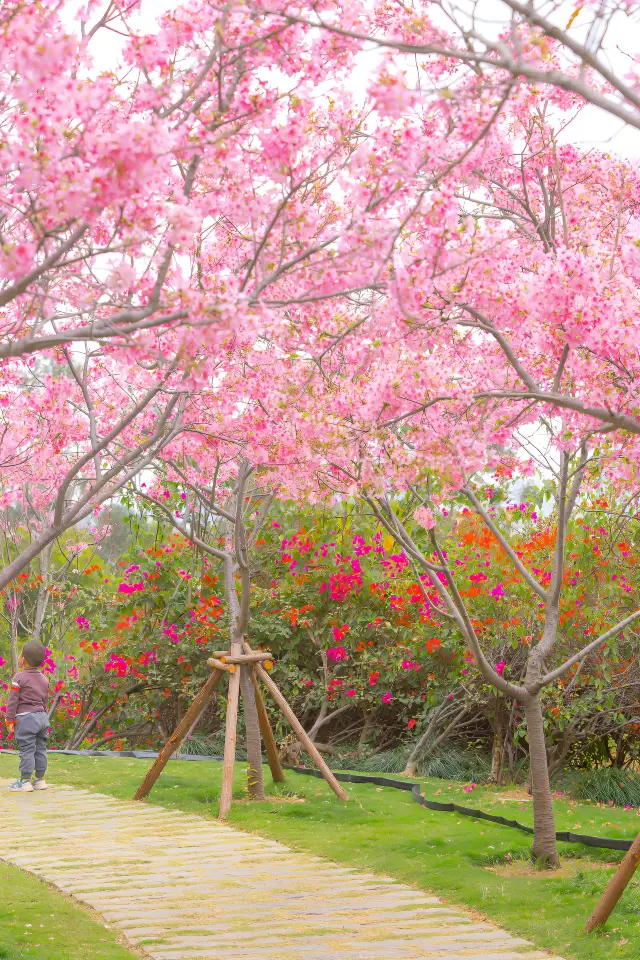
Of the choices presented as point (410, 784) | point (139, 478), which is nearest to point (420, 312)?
point (410, 784)

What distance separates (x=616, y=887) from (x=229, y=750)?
3.72m

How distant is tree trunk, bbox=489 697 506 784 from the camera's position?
9.78 metres

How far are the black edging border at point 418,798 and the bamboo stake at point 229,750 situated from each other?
150 cm

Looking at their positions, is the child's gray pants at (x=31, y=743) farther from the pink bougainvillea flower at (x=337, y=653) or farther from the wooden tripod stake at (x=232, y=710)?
the pink bougainvillea flower at (x=337, y=653)

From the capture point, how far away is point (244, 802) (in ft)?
27.1

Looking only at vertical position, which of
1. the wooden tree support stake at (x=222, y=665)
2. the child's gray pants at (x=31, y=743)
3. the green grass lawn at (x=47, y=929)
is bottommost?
the green grass lawn at (x=47, y=929)

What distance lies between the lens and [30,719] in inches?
363

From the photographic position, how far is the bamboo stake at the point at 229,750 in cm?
784

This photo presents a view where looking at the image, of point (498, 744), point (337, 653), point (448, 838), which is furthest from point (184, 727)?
point (498, 744)

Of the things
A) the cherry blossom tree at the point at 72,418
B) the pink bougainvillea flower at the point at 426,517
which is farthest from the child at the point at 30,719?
the pink bougainvillea flower at the point at 426,517

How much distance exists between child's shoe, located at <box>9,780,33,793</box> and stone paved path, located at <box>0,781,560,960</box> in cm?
108

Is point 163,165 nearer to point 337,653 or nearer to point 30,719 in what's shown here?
point 30,719

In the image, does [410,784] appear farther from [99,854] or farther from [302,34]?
[302,34]

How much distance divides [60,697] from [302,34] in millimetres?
9571
